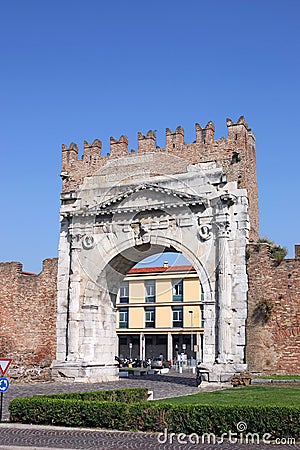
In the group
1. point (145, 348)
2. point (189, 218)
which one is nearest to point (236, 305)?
point (189, 218)

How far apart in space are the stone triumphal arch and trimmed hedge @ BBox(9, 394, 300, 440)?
8724mm

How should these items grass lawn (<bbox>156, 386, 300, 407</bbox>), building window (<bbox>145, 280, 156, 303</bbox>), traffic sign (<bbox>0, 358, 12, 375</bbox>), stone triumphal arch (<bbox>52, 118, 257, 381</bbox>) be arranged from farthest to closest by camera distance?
building window (<bbox>145, 280, 156, 303</bbox>) → stone triumphal arch (<bbox>52, 118, 257, 381</bbox>) → grass lawn (<bbox>156, 386, 300, 407</bbox>) → traffic sign (<bbox>0, 358, 12, 375</bbox>)

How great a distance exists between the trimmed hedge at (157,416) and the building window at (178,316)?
35.5m

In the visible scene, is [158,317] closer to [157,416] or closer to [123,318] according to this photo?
[123,318]

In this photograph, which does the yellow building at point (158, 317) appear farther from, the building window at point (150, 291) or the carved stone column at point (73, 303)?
the carved stone column at point (73, 303)

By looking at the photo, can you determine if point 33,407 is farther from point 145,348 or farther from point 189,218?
point 145,348

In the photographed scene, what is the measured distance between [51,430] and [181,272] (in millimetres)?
27769

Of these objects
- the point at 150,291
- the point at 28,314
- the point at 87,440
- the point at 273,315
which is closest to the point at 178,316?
the point at 150,291

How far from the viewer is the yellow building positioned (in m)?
44.8

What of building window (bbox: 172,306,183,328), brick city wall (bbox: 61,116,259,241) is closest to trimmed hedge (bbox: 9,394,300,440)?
brick city wall (bbox: 61,116,259,241)

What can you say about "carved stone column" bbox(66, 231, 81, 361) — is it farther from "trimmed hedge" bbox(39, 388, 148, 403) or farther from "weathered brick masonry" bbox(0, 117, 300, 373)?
"trimmed hedge" bbox(39, 388, 148, 403)

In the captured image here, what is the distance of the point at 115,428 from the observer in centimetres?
1005

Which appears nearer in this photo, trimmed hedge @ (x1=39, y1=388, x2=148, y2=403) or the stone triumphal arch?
trimmed hedge @ (x1=39, y1=388, x2=148, y2=403)

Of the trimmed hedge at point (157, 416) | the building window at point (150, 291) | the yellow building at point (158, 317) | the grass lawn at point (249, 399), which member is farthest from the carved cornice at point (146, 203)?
the building window at point (150, 291)
